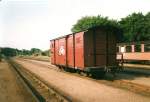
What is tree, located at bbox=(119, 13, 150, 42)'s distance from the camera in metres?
60.9

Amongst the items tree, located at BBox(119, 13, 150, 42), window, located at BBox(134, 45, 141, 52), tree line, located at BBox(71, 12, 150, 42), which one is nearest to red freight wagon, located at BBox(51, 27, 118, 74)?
window, located at BBox(134, 45, 141, 52)

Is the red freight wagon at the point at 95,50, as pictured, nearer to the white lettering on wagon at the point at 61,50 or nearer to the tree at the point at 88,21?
the white lettering on wagon at the point at 61,50

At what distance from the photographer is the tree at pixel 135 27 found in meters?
60.9

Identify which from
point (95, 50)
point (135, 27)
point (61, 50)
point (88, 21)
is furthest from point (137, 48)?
point (88, 21)

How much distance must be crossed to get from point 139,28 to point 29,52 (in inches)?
4753

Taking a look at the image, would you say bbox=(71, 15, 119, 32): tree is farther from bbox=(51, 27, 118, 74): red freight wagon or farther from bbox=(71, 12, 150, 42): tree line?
bbox=(51, 27, 118, 74): red freight wagon

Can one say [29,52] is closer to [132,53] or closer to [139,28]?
[139,28]

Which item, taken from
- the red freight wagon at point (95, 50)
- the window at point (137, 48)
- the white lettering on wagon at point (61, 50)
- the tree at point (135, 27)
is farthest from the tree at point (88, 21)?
the red freight wagon at point (95, 50)

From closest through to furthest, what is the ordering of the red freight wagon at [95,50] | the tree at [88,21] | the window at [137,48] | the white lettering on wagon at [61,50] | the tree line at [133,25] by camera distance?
the red freight wagon at [95,50] → the white lettering on wagon at [61,50] → the window at [137,48] → the tree line at [133,25] → the tree at [88,21]

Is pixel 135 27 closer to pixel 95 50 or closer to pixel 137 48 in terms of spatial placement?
pixel 137 48

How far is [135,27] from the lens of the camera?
62.7 m

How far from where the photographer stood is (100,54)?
64.5 feet

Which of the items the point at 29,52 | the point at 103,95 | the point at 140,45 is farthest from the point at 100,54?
the point at 29,52

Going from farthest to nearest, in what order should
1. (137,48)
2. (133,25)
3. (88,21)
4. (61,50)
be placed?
(88,21), (133,25), (137,48), (61,50)
